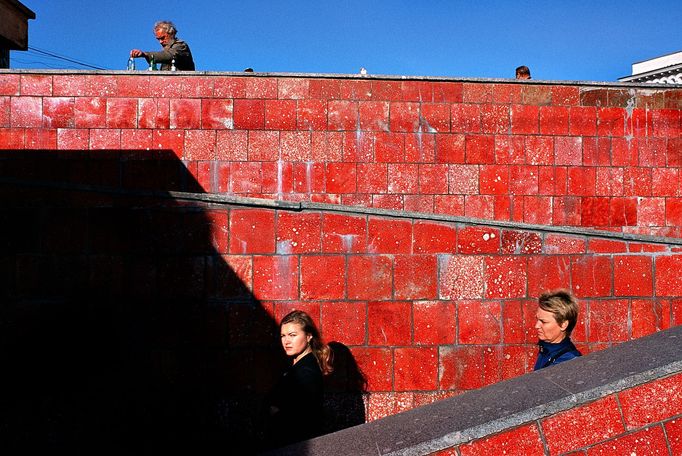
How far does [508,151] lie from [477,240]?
Result: 96 cm

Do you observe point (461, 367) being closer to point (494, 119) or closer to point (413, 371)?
point (413, 371)

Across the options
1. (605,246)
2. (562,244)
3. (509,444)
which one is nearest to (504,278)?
(562,244)

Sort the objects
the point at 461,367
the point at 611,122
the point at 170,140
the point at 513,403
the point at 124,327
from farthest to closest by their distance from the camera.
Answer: the point at 611,122 → the point at 170,140 → the point at 461,367 → the point at 124,327 → the point at 513,403

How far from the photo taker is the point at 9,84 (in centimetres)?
526

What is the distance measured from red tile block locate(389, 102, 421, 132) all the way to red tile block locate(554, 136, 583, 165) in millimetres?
1289

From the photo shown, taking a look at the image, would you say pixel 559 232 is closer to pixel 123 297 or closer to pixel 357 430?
pixel 357 430

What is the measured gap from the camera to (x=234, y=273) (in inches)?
197

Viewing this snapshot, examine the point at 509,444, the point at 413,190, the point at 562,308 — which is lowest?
the point at 509,444

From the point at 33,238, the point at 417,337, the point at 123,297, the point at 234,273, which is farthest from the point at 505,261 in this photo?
the point at 33,238

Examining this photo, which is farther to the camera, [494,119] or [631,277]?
[494,119]

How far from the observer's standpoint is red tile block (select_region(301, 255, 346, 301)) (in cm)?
505

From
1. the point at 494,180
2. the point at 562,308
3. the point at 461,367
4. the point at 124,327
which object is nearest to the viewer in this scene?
the point at 562,308

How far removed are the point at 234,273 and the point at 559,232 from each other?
2746mm

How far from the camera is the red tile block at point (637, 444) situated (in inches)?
102
